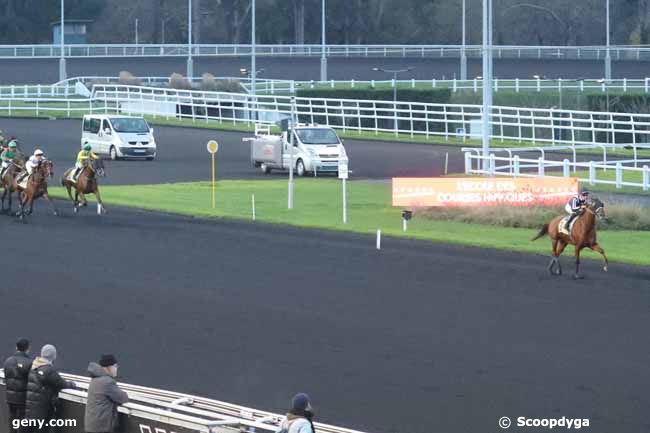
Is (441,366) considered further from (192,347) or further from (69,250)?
(69,250)

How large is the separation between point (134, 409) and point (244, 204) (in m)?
23.8

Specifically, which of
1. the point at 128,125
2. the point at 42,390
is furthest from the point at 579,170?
the point at 42,390

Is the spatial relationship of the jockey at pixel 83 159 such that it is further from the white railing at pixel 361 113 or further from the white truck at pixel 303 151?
the white railing at pixel 361 113

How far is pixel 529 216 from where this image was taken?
101ft

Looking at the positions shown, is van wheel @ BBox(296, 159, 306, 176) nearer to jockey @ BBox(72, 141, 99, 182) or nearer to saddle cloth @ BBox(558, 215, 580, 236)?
jockey @ BBox(72, 141, 99, 182)

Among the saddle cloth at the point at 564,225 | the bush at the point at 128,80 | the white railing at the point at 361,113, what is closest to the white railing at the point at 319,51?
the bush at the point at 128,80

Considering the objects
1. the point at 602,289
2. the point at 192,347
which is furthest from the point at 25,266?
the point at 602,289

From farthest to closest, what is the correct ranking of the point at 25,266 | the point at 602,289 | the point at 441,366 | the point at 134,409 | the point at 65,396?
the point at 25,266 < the point at 602,289 < the point at 441,366 < the point at 65,396 < the point at 134,409

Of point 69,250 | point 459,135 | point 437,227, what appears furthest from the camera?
point 459,135

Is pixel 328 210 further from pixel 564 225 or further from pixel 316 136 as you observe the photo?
pixel 316 136

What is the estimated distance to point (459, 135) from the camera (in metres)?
58.1

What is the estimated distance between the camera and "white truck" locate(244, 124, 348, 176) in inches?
1785

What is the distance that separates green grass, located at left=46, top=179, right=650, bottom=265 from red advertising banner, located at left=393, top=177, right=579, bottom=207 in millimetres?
702

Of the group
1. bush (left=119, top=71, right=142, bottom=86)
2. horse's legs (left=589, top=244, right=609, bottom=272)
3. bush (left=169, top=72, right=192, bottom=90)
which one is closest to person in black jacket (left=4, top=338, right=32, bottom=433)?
horse's legs (left=589, top=244, right=609, bottom=272)
